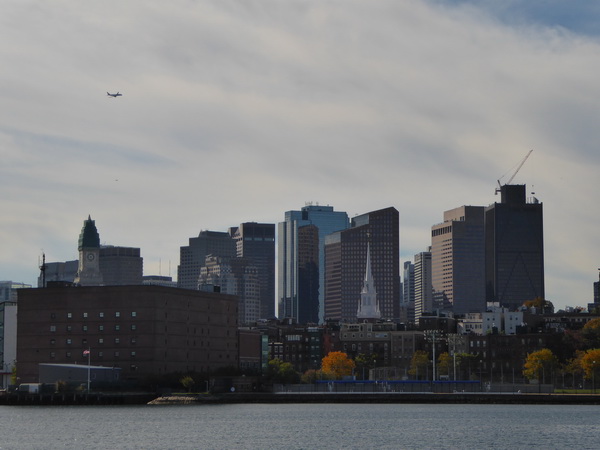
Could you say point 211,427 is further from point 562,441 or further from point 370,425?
point 562,441

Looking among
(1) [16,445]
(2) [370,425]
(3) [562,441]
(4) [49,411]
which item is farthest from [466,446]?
(4) [49,411]

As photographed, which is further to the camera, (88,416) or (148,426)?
(88,416)

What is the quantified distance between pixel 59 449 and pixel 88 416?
181ft

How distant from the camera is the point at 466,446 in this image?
131125mm

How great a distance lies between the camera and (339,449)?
128 meters

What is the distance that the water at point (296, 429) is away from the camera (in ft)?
439

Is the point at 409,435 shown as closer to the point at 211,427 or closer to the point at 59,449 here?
the point at 211,427

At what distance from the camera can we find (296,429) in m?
156

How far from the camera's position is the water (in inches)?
5266

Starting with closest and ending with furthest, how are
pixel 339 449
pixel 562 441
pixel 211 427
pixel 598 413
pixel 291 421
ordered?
pixel 339 449 < pixel 562 441 < pixel 211 427 < pixel 291 421 < pixel 598 413

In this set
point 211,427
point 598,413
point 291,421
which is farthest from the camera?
point 598,413

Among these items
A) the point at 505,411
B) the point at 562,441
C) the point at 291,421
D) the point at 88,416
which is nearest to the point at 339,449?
the point at 562,441

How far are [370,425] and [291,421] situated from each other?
521 inches

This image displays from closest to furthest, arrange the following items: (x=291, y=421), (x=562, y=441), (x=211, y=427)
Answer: (x=562, y=441) → (x=211, y=427) → (x=291, y=421)
